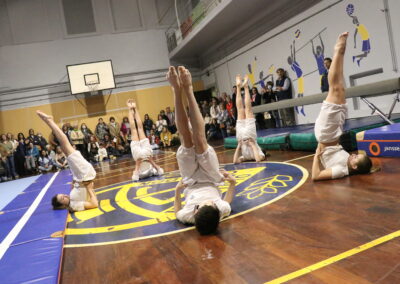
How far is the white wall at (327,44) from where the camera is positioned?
266 inches

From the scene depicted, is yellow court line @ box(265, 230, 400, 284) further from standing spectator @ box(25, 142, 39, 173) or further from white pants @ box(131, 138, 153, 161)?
standing spectator @ box(25, 142, 39, 173)

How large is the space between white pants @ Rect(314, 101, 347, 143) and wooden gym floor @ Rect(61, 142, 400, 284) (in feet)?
2.08

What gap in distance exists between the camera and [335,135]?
362cm

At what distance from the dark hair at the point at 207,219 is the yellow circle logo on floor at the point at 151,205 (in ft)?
1.06

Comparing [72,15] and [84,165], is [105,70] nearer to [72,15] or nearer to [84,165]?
[72,15]

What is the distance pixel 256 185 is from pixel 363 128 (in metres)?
2.22

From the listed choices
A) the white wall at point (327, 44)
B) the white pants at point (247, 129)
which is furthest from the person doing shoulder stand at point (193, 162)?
the white wall at point (327, 44)

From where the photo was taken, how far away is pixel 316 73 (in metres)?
8.65

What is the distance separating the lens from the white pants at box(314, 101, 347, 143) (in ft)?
11.6

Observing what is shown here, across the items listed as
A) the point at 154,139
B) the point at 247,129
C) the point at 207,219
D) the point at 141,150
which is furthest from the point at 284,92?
the point at 207,219

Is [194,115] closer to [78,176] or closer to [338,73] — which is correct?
[338,73]

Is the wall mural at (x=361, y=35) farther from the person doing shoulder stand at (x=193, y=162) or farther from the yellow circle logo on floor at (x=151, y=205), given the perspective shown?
the person doing shoulder stand at (x=193, y=162)

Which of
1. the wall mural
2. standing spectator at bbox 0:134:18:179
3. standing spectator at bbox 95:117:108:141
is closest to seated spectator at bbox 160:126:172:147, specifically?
standing spectator at bbox 95:117:108:141

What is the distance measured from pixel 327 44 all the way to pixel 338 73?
517 centimetres
